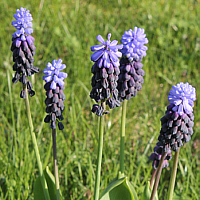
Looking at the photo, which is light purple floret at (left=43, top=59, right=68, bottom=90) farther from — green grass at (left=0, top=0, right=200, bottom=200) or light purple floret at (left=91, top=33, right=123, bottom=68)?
green grass at (left=0, top=0, right=200, bottom=200)

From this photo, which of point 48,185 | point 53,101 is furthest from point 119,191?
point 53,101

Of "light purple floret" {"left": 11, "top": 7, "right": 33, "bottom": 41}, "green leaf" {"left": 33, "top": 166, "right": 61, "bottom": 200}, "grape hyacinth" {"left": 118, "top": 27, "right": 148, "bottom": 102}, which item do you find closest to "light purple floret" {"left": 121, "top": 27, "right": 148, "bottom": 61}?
"grape hyacinth" {"left": 118, "top": 27, "right": 148, "bottom": 102}

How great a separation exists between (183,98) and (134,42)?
0.70 meters

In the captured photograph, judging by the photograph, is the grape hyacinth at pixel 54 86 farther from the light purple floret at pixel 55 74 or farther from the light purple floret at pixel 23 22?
the light purple floret at pixel 23 22

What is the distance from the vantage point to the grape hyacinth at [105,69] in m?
2.16

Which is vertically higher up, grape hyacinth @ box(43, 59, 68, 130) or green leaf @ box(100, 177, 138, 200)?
grape hyacinth @ box(43, 59, 68, 130)

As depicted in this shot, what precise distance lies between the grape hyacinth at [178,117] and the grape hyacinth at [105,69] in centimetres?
44

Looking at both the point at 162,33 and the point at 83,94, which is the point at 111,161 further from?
the point at 162,33

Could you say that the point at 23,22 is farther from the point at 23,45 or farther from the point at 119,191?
the point at 119,191

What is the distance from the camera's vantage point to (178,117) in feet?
7.34

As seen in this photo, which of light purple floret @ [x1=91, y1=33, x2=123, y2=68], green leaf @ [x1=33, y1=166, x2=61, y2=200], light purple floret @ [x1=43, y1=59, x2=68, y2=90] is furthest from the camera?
green leaf @ [x1=33, y1=166, x2=61, y2=200]

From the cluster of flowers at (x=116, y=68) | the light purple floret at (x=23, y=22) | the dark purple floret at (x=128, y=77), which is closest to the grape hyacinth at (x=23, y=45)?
the light purple floret at (x=23, y=22)

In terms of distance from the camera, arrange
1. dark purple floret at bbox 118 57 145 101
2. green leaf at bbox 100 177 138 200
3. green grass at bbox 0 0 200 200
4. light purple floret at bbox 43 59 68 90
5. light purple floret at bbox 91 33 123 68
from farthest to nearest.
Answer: green grass at bbox 0 0 200 200
dark purple floret at bbox 118 57 145 101
green leaf at bbox 100 177 138 200
light purple floret at bbox 43 59 68 90
light purple floret at bbox 91 33 123 68

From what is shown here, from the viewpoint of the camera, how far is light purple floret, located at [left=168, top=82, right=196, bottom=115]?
85.2 inches
